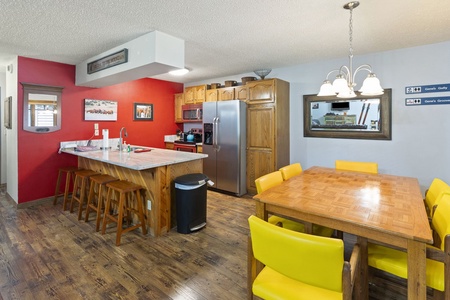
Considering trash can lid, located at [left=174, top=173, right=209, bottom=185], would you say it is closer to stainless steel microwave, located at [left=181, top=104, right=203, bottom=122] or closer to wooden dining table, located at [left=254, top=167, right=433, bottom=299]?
wooden dining table, located at [left=254, top=167, right=433, bottom=299]

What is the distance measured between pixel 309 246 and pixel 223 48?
10.3ft

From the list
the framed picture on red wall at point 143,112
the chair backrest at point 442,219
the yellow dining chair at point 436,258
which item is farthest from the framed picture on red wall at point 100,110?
the chair backrest at point 442,219

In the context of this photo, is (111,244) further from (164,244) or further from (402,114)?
(402,114)

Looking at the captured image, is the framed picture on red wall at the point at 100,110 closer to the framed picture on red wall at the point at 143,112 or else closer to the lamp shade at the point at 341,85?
the framed picture on red wall at the point at 143,112

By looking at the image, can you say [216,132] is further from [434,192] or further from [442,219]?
[442,219]

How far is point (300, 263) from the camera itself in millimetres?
1092

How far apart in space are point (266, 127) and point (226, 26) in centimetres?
207

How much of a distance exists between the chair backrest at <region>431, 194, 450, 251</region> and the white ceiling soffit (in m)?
2.99

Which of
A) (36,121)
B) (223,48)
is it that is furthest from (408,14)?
(36,121)

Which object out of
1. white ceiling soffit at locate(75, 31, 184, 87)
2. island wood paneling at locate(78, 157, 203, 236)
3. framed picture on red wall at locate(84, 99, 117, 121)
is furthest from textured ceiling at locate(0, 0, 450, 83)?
island wood paneling at locate(78, 157, 203, 236)

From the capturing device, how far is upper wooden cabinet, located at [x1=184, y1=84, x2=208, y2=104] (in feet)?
17.9

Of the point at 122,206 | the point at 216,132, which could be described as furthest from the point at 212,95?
the point at 122,206

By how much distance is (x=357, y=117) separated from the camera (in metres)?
3.85

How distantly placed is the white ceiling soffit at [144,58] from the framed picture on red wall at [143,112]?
158 cm
